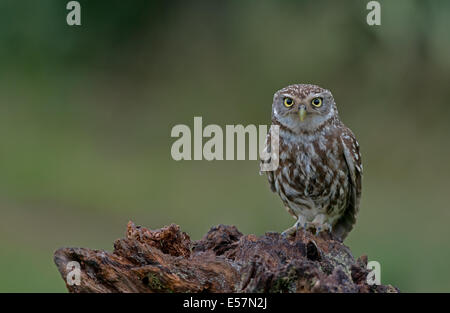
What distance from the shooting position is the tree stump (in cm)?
258

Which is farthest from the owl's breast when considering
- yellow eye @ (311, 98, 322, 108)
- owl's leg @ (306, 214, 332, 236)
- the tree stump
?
the tree stump

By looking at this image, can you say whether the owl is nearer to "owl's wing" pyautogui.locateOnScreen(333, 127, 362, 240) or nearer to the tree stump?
"owl's wing" pyautogui.locateOnScreen(333, 127, 362, 240)

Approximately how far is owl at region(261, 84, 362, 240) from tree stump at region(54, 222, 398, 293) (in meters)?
1.00

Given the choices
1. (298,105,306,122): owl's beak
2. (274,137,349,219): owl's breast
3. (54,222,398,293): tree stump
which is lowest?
(54,222,398,293): tree stump

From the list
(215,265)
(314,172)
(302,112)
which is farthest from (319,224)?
(215,265)

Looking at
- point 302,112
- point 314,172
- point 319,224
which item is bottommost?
point 319,224

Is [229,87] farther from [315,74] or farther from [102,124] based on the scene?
[102,124]

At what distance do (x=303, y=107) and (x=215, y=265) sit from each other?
139cm

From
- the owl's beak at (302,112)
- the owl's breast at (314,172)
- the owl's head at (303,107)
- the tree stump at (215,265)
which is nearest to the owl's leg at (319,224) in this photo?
the owl's breast at (314,172)

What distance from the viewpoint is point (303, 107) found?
398 cm

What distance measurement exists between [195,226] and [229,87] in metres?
2.39

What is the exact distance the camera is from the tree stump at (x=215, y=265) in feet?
8.48

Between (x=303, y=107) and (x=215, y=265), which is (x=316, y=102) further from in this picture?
(x=215, y=265)
